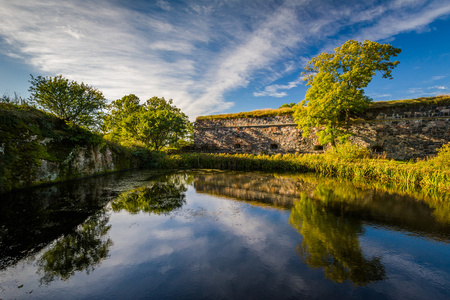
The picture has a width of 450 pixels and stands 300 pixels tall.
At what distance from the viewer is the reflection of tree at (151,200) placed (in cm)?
524

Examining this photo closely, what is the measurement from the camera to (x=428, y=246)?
340 cm

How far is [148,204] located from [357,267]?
4.92 m

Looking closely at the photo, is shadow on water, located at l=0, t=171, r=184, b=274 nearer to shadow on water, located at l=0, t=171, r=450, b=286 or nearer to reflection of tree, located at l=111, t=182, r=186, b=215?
shadow on water, located at l=0, t=171, r=450, b=286

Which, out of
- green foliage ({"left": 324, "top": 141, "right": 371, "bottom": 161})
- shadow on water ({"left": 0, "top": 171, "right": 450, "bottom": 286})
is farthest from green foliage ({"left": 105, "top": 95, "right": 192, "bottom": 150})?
green foliage ({"left": 324, "top": 141, "right": 371, "bottom": 161})

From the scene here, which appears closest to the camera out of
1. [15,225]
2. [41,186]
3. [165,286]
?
[165,286]

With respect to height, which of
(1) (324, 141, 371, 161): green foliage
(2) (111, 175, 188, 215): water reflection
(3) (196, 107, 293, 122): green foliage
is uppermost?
(3) (196, 107, 293, 122): green foliage

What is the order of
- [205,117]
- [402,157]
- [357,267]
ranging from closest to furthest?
[357,267] → [402,157] → [205,117]

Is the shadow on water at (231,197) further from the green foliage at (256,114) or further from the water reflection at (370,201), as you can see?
the green foliage at (256,114)

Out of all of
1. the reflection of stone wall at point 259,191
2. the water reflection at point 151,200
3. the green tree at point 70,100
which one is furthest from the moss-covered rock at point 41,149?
the reflection of stone wall at point 259,191

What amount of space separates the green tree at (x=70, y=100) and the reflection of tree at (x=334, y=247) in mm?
9793

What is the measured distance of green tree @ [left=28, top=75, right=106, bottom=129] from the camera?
8.34 metres

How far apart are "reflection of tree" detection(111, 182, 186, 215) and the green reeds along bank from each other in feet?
23.9

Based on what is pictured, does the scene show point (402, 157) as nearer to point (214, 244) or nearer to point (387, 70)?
point (387, 70)

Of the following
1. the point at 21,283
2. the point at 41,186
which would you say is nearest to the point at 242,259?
the point at 21,283
